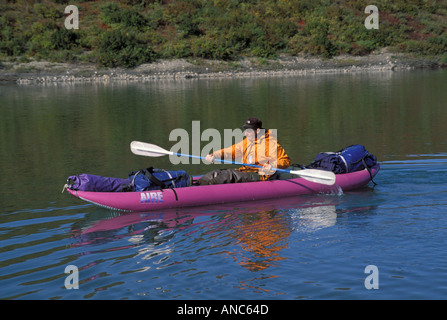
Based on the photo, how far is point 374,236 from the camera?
7.40 metres

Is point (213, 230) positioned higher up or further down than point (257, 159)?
further down

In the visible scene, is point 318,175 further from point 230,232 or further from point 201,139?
point 201,139

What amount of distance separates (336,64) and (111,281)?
3633cm

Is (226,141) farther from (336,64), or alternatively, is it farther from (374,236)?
(336,64)

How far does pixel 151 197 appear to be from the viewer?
894 cm

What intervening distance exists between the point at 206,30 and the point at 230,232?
116ft

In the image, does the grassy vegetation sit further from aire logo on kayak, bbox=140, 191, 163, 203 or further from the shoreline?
aire logo on kayak, bbox=140, 191, 163, 203

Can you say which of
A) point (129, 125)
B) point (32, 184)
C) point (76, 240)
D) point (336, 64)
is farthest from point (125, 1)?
point (76, 240)

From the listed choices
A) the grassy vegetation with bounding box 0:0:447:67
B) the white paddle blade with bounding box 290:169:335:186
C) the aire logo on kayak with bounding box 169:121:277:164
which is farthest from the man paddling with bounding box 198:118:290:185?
the grassy vegetation with bounding box 0:0:447:67

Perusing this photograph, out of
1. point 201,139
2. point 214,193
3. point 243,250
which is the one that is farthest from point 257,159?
point 201,139

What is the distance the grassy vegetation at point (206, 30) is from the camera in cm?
3781

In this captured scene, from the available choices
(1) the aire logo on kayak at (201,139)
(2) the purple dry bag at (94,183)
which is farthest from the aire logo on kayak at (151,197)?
(1) the aire logo on kayak at (201,139)

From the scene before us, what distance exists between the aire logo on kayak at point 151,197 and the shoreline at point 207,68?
95.9 feet

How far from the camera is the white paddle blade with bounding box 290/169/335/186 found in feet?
30.9
